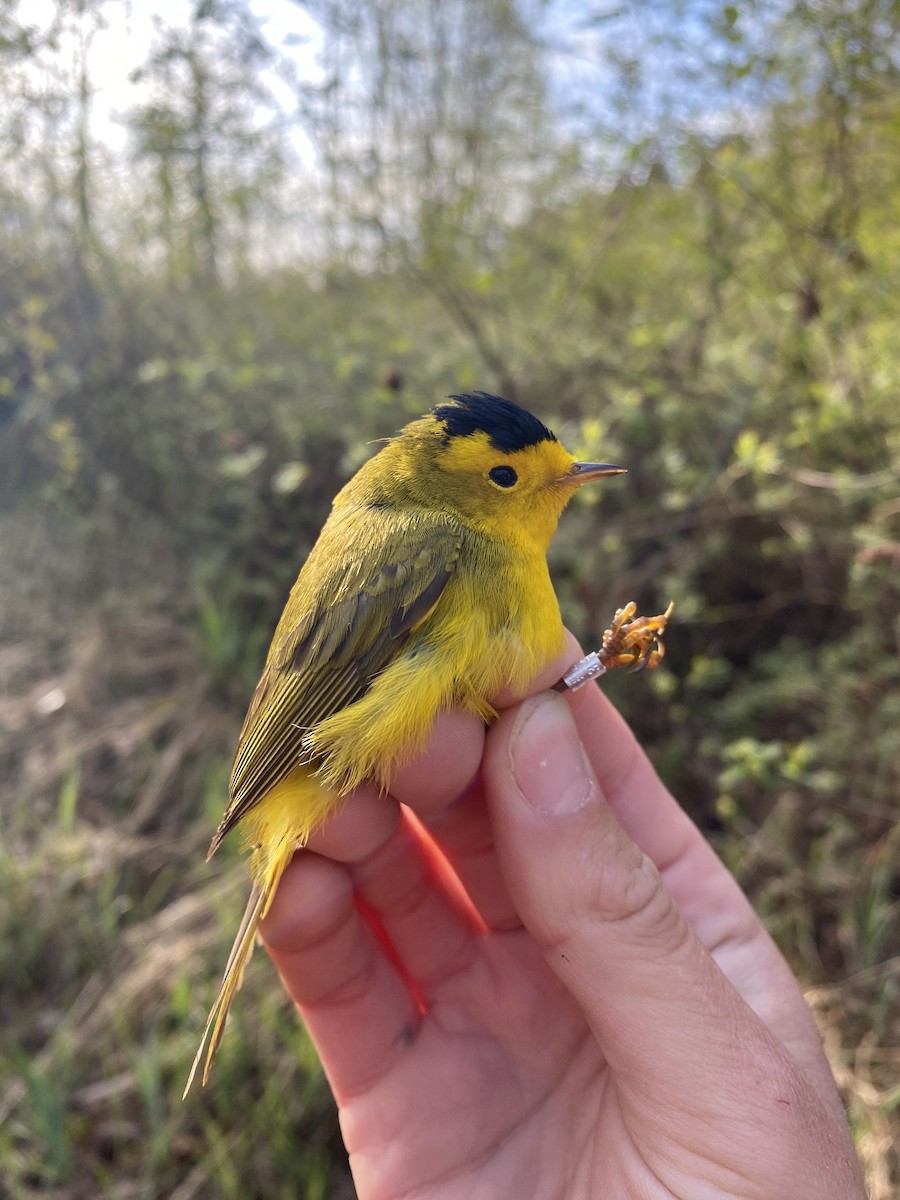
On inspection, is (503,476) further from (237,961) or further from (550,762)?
(237,961)

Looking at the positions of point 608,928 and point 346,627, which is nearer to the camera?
point 608,928

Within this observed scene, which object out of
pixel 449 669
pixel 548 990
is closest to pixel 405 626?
pixel 449 669

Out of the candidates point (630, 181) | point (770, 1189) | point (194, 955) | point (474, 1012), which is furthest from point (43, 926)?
point (630, 181)

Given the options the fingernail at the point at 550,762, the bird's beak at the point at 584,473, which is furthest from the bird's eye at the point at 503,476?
the fingernail at the point at 550,762

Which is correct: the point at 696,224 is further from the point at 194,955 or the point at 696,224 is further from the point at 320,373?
the point at 194,955

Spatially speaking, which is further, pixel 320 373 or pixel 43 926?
pixel 320 373

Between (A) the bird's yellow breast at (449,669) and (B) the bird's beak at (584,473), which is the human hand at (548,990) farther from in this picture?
(B) the bird's beak at (584,473)

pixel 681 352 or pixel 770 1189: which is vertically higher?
pixel 681 352
